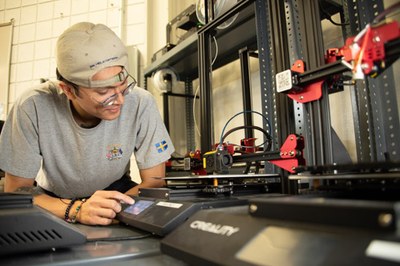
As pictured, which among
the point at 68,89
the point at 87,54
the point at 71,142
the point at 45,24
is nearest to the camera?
the point at 87,54

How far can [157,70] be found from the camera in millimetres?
2307

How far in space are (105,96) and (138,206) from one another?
0.48m

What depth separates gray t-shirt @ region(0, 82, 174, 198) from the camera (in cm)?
116

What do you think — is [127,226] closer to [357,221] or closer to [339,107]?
[357,221]

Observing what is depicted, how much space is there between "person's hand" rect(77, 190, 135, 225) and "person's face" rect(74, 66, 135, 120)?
0.36 meters

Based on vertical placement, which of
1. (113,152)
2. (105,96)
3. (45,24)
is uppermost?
(45,24)

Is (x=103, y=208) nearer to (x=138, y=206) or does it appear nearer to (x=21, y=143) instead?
(x=138, y=206)

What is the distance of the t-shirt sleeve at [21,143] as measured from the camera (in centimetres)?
113

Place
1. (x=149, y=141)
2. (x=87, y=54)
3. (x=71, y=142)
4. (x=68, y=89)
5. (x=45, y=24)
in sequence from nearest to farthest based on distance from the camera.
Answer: (x=87, y=54), (x=68, y=89), (x=71, y=142), (x=149, y=141), (x=45, y=24)

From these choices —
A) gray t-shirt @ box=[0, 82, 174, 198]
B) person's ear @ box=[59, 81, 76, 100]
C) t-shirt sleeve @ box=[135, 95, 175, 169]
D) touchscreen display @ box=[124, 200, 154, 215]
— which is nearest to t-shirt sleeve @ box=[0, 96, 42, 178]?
gray t-shirt @ box=[0, 82, 174, 198]

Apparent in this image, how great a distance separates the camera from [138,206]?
0.76m

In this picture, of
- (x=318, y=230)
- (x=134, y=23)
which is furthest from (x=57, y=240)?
(x=134, y=23)

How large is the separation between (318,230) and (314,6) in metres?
0.77

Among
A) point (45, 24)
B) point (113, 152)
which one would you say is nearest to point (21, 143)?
point (113, 152)
